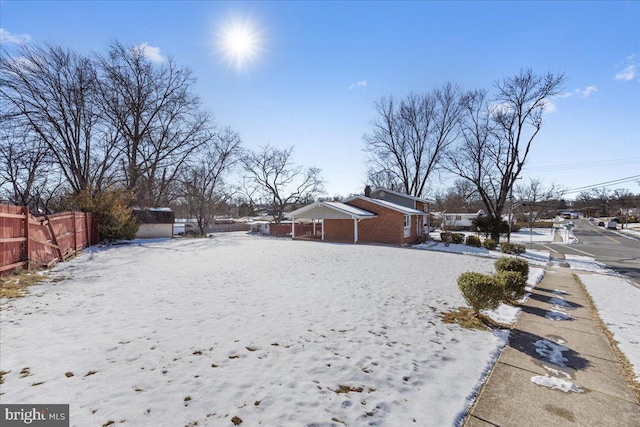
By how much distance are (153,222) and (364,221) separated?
17.0 meters

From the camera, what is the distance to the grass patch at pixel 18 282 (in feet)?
21.5

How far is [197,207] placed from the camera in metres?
36.1

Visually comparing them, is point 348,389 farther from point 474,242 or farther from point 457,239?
point 457,239

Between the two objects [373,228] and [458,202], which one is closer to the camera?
[373,228]

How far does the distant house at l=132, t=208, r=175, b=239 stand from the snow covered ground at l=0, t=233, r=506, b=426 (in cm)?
1370

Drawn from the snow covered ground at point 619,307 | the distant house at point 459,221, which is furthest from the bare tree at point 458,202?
the snow covered ground at point 619,307

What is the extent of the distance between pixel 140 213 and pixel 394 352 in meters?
22.1

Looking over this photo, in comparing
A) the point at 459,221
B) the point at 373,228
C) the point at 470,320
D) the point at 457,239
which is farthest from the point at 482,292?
the point at 459,221

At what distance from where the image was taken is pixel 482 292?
6.18m

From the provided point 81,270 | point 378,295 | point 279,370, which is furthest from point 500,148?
point 81,270

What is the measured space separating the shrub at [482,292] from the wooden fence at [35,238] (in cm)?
1181

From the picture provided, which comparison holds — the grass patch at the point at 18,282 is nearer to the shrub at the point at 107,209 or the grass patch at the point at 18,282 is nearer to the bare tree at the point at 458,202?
the shrub at the point at 107,209

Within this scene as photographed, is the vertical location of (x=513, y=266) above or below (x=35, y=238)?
below

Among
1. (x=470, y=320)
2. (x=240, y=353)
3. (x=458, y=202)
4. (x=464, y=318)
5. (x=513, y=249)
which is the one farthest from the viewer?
(x=458, y=202)
